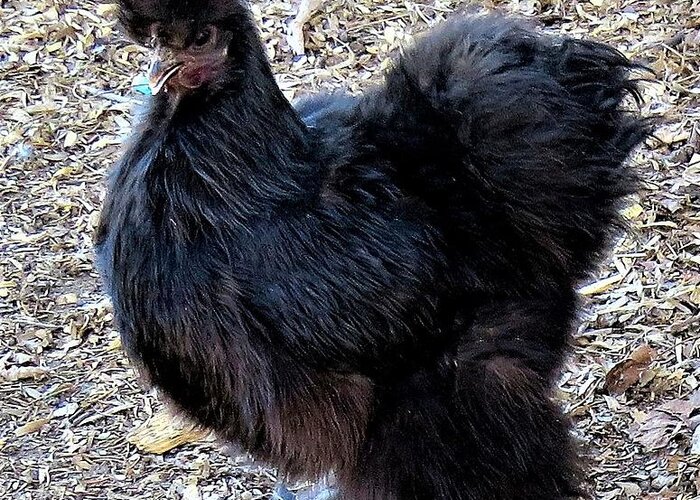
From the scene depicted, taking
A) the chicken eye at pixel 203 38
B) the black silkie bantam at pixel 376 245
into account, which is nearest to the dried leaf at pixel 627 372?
the black silkie bantam at pixel 376 245

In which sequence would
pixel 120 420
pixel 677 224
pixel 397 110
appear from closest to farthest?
pixel 397 110, pixel 120 420, pixel 677 224

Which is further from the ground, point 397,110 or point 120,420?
point 397,110

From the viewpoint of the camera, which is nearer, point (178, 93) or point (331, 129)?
point (178, 93)

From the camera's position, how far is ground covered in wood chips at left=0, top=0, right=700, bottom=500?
3.30 m

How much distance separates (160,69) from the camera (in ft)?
7.49

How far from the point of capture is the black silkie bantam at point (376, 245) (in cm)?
235

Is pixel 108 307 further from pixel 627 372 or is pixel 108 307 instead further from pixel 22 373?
pixel 627 372

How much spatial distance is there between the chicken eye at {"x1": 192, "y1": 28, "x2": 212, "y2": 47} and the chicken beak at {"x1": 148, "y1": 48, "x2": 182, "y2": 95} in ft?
0.19

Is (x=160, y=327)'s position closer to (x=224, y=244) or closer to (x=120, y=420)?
(x=224, y=244)

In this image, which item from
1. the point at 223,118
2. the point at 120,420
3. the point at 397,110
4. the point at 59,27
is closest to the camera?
the point at 223,118

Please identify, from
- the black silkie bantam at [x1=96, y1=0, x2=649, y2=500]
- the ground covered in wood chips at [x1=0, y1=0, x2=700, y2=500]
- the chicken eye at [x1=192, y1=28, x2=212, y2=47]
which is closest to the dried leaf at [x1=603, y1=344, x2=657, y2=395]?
the ground covered in wood chips at [x1=0, y1=0, x2=700, y2=500]

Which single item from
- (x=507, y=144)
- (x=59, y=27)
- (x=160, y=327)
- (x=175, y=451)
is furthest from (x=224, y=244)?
(x=59, y=27)

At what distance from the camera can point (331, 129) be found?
254 centimetres

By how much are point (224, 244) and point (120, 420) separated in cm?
137
